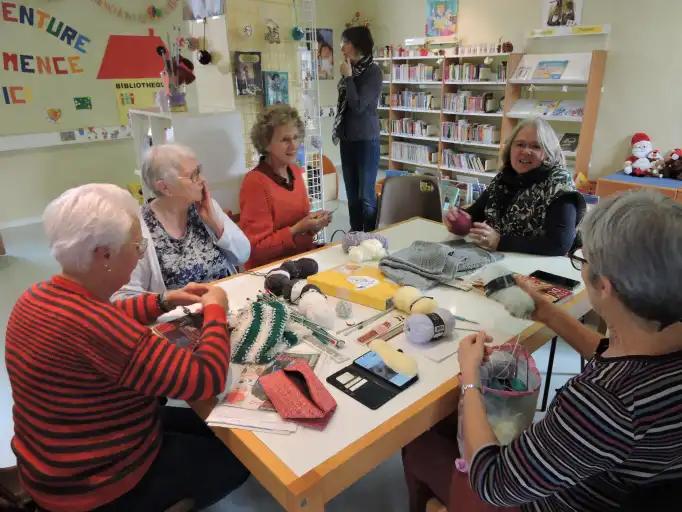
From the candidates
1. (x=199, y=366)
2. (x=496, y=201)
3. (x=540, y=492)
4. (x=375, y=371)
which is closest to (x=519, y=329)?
(x=375, y=371)

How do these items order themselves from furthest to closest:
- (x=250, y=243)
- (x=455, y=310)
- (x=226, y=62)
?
(x=226, y=62), (x=250, y=243), (x=455, y=310)

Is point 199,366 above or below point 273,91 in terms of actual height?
below

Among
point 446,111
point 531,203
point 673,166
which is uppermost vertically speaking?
point 446,111

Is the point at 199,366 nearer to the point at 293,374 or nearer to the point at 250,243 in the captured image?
the point at 293,374

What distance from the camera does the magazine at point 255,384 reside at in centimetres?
107

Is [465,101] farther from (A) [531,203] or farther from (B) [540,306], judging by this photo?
(B) [540,306]

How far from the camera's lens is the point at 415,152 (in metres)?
6.43

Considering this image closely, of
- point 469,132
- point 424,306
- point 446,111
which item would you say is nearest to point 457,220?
point 424,306

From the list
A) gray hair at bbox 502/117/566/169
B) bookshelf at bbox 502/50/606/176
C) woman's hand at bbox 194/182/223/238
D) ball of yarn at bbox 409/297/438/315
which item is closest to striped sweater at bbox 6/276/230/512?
ball of yarn at bbox 409/297/438/315

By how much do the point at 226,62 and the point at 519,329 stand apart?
2328 mm

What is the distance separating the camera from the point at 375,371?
1.16 meters

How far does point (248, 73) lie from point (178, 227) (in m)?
1.44

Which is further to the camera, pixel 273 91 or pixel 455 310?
pixel 273 91

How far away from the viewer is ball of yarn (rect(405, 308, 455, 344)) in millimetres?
1266
